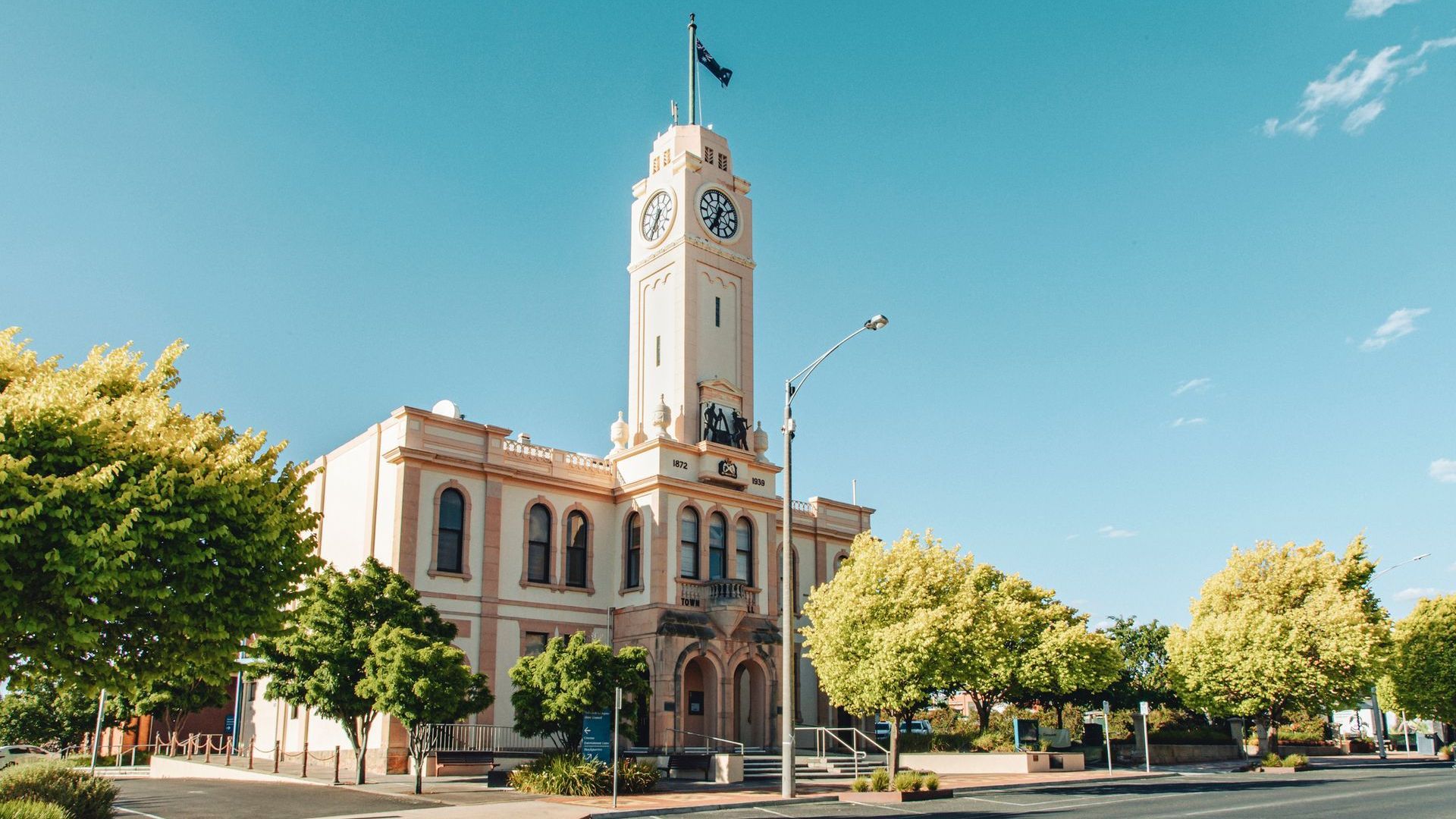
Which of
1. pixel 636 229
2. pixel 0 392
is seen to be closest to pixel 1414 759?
pixel 636 229

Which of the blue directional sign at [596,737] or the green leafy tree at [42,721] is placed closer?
the blue directional sign at [596,737]

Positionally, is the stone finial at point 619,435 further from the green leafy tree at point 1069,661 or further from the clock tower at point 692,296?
the green leafy tree at point 1069,661

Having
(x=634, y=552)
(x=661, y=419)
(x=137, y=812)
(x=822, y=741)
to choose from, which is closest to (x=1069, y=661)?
(x=822, y=741)

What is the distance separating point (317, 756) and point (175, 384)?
1846 centimetres

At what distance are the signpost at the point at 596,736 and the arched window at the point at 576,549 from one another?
1210cm

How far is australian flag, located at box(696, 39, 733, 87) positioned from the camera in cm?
4512

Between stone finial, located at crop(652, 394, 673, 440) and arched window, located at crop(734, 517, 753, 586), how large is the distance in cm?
403

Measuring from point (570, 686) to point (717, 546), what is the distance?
13.5 meters

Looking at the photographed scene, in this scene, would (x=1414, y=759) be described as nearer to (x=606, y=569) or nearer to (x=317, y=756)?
(x=606, y=569)

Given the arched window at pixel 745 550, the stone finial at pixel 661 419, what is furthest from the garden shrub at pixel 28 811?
the arched window at pixel 745 550

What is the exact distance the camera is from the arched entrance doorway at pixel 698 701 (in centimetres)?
3531

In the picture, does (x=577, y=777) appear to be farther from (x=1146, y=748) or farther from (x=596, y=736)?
(x=1146, y=748)

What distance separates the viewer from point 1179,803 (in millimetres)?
22938

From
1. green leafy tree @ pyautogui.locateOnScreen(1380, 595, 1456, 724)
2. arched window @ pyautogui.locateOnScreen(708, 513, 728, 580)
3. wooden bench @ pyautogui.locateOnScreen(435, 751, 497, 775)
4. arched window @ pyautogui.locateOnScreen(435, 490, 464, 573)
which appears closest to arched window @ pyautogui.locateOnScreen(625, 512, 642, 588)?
arched window @ pyautogui.locateOnScreen(708, 513, 728, 580)
